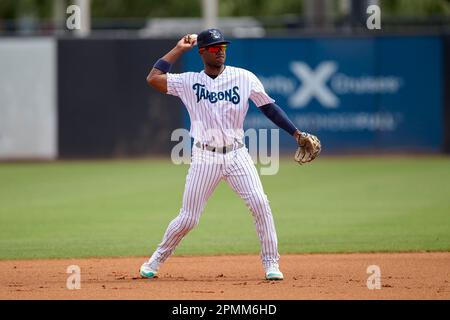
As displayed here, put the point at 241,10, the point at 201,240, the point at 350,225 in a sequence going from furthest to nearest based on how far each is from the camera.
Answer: the point at 241,10
the point at 350,225
the point at 201,240

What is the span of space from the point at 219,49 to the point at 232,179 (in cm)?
105

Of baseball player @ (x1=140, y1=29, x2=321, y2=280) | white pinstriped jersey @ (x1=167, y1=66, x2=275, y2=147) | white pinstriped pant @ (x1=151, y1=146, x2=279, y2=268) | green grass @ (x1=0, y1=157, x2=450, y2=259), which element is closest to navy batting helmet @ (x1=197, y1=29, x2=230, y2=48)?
baseball player @ (x1=140, y1=29, x2=321, y2=280)

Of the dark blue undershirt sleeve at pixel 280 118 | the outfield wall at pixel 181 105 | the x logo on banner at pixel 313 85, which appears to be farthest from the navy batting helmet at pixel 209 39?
the x logo on banner at pixel 313 85

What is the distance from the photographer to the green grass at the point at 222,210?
35.8 ft

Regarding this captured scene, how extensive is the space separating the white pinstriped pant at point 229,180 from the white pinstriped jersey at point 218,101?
0.14 meters

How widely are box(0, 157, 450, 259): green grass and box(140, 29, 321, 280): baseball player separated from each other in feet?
8.11

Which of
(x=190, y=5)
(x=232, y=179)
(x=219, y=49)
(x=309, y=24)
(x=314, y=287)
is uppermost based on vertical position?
(x=190, y=5)

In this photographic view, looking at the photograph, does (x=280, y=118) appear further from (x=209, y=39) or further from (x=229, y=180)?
(x=209, y=39)

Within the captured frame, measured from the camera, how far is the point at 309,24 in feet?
82.0

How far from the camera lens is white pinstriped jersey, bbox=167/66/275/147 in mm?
7945
